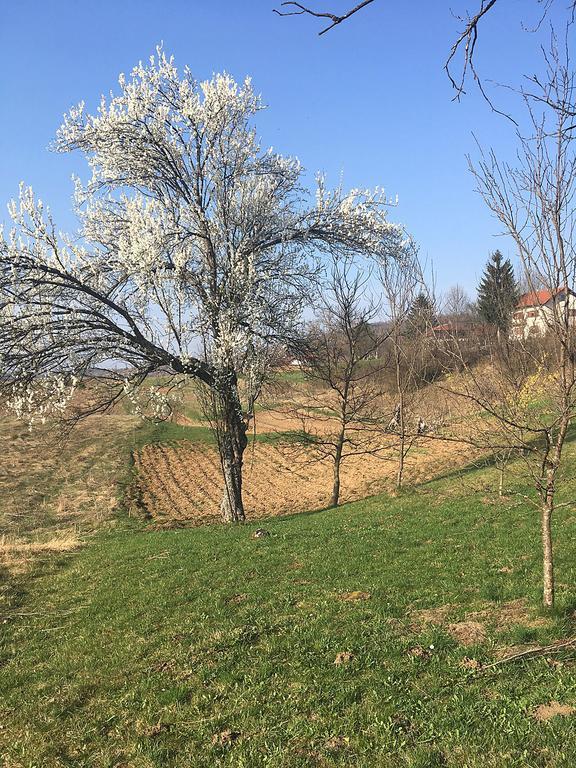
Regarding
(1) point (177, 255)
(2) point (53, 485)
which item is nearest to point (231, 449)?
(1) point (177, 255)

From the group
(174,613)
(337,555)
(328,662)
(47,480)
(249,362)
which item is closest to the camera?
(328,662)

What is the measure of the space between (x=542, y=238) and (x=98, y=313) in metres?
10.1

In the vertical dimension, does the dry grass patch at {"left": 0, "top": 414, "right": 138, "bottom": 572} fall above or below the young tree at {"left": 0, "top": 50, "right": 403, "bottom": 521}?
below

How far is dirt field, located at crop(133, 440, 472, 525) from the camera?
795 inches

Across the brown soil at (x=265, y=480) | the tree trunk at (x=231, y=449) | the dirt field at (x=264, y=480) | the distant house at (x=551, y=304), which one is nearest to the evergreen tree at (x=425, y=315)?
the distant house at (x=551, y=304)

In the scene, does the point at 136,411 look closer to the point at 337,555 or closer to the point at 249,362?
the point at 249,362

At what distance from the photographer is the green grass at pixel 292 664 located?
12.8ft

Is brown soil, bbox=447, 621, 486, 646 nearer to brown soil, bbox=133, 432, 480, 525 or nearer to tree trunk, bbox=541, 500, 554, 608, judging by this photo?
tree trunk, bbox=541, 500, 554, 608

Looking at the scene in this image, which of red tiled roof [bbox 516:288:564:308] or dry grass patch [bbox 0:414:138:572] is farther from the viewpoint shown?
dry grass patch [bbox 0:414:138:572]

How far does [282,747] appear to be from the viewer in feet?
13.0

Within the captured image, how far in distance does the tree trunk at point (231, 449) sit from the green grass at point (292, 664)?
5.12 metres

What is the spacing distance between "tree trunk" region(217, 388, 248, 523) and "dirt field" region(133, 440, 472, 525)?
2.87m

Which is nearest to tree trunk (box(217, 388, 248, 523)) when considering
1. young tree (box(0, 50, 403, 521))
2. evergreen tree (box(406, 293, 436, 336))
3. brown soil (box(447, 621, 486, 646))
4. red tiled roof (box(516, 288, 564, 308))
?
young tree (box(0, 50, 403, 521))

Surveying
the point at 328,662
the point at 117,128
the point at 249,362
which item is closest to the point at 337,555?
the point at 328,662
